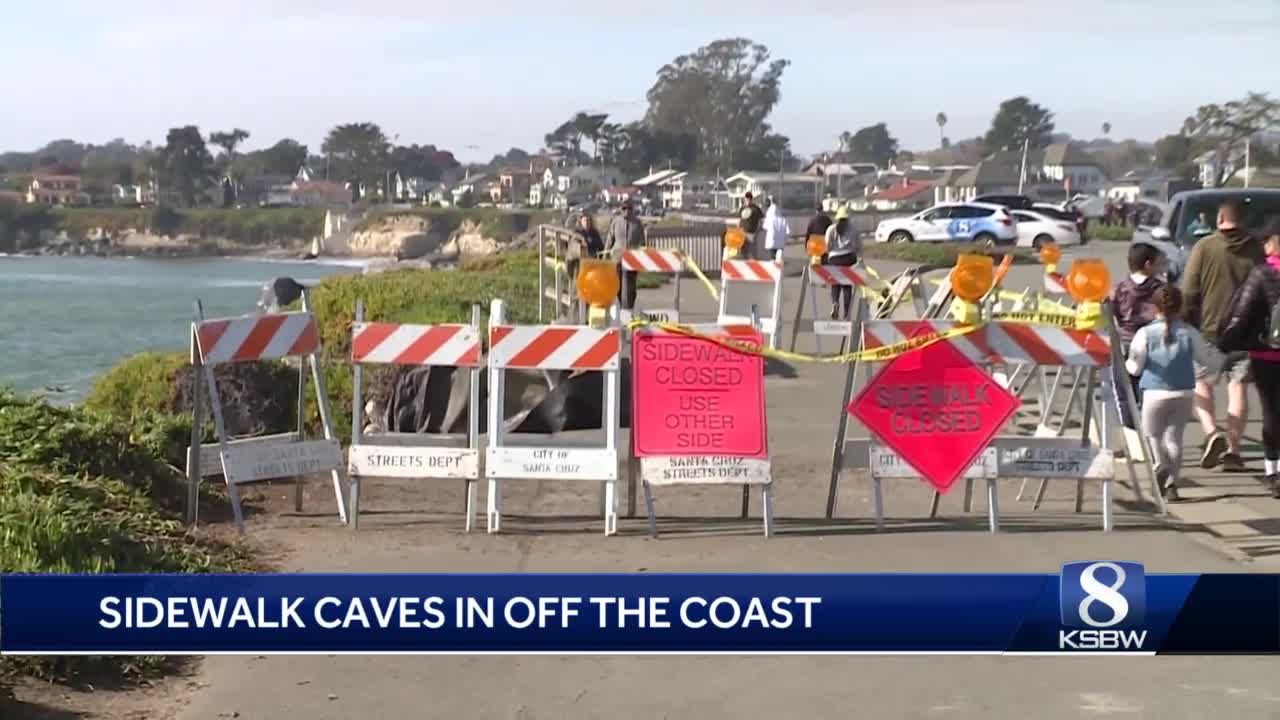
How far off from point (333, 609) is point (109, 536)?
10.8 ft

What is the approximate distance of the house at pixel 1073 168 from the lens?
150m

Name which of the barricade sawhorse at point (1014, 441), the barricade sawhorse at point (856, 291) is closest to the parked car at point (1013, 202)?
the barricade sawhorse at point (856, 291)

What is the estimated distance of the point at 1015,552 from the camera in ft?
29.6

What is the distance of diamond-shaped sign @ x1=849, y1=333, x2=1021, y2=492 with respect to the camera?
9.46 metres

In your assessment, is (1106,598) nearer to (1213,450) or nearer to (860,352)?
(860,352)

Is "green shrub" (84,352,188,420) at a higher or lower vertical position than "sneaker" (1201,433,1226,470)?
higher

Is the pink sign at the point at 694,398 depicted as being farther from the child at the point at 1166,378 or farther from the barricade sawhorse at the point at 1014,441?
the child at the point at 1166,378

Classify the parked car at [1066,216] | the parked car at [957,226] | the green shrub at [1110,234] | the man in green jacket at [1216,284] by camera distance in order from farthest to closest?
the green shrub at [1110,234], the parked car at [1066,216], the parked car at [957,226], the man in green jacket at [1216,284]

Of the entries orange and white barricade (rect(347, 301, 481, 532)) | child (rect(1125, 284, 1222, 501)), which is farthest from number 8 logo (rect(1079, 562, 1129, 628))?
child (rect(1125, 284, 1222, 501))

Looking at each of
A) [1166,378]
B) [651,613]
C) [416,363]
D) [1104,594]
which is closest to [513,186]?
[1166,378]

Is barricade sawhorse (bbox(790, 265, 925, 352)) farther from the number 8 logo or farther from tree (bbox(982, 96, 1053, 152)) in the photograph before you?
tree (bbox(982, 96, 1053, 152))

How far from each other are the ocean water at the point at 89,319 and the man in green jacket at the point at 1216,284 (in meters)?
7.70

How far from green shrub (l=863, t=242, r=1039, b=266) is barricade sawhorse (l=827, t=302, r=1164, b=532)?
102 feet

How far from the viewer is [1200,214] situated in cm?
1991
